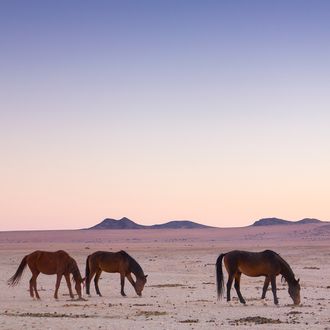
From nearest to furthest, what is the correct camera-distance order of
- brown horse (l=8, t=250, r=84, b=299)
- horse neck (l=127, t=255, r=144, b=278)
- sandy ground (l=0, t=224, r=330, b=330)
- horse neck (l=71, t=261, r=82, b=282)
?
sandy ground (l=0, t=224, r=330, b=330), horse neck (l=71, t=261, r=82, b=282), brown horse (l=8, t=250, r=84, b=299), horse neck (l=127, t=255, r=144, b=278)

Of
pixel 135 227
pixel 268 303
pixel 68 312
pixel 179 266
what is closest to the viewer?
pixel 68 312

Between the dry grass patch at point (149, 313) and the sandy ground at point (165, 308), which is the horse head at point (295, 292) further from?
the dry grass patch at point (149, 313)

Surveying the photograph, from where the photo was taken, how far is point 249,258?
918 inches

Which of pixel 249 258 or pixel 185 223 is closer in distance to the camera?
pixel 249 258

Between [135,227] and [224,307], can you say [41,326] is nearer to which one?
[224,307]

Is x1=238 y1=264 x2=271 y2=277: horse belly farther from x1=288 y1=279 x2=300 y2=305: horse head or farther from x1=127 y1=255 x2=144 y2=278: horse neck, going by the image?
x1=127 y1=255 x2=144 y2=278: horse neck

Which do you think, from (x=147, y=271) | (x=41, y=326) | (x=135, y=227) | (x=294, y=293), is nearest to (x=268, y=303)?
(x=294, y=293)

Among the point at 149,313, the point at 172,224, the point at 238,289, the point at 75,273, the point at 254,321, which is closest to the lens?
the point at 254,321

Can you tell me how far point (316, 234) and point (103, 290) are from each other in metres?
87.1

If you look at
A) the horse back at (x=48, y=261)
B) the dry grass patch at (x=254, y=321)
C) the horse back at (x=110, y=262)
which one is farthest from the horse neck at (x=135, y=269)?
the dry grass patch at (x=254, y=321)

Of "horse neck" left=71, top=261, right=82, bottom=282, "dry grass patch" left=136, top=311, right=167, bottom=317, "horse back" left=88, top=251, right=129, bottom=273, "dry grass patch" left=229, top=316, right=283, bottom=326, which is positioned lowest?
"dry grass patch" left=229, top=316, right=283, bottom=326

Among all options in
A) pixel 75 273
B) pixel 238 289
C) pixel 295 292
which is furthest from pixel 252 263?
pixel 75 273

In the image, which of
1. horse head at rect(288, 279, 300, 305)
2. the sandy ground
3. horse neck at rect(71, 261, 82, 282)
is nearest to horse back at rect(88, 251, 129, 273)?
the sandy ground

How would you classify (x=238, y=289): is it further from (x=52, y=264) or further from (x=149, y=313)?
(x=52, y=264)
